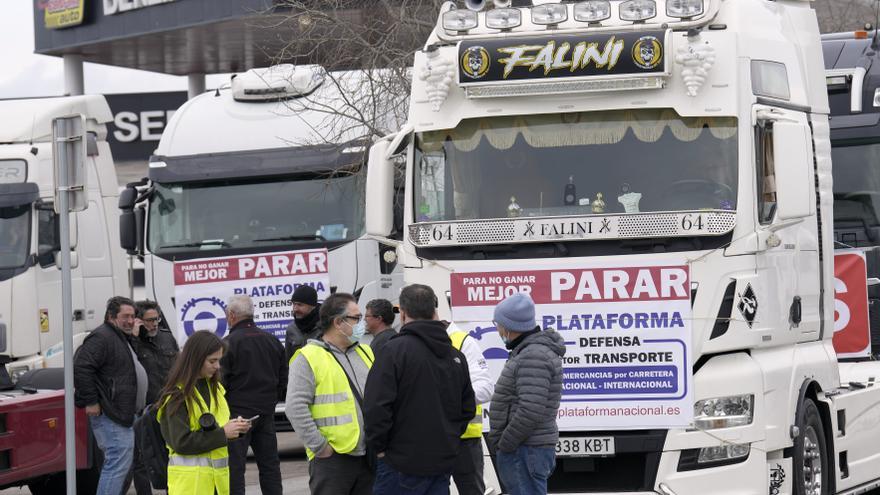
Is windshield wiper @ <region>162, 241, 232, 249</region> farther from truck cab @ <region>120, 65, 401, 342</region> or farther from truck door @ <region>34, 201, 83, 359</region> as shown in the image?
truck door @ <region>34, 201, 83, 359</region>

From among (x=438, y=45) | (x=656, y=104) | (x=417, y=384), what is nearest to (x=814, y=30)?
(x=656, y=104)

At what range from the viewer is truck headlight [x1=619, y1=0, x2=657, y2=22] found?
10.4 metres

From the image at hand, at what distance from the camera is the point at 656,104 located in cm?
1031

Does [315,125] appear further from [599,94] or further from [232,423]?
[232,423]

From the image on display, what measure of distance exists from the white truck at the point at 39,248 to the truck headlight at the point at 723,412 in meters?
8.40

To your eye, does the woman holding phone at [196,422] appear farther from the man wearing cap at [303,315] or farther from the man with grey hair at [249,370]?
the man wearing cap at [303,315]

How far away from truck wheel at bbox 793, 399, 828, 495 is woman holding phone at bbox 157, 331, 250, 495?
399 cm

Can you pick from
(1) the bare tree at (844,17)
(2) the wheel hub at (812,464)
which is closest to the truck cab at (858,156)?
(2) the wheel hub at (812,464)

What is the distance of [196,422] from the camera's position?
8.41 m

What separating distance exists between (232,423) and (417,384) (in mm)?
1084

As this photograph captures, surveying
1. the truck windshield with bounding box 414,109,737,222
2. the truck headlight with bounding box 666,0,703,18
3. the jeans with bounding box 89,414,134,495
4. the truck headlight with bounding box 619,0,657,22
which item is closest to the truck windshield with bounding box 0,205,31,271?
the jeans with bounding box 89,414,134,495

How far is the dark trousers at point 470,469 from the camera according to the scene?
29.3 ft

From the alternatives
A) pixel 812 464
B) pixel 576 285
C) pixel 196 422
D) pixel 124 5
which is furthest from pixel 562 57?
pixel 124 5

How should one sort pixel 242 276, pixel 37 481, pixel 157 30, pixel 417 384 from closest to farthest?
pixel 417 384 → pixel 37 481 → pixel 242 276 → pixel 157 30
